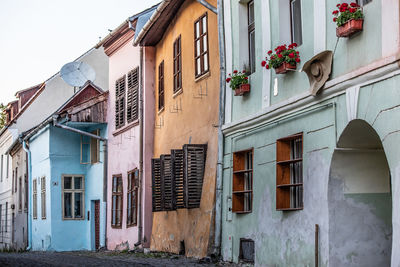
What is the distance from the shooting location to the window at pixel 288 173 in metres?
11.5

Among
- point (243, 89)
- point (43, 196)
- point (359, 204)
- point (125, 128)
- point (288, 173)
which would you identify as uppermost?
point (243, 89)

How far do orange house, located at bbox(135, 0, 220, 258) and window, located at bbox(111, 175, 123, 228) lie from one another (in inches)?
145

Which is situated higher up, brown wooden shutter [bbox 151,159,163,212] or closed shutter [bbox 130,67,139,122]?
closed shutter [bbox 130,67,139,122]

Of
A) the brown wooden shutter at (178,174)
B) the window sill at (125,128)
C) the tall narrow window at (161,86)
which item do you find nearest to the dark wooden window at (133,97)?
the window sill at (125,128)

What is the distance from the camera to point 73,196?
2744 centimetres

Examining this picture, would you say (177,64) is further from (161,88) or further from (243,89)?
(243,89)

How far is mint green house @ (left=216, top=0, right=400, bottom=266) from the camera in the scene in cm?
889

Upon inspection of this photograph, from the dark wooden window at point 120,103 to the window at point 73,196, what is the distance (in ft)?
15.3

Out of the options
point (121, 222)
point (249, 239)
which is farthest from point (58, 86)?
point (249, 239)

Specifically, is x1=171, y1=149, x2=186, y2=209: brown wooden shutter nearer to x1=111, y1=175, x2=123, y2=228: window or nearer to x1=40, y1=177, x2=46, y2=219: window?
x1=111, y1=175, x2=123, y2=228: window

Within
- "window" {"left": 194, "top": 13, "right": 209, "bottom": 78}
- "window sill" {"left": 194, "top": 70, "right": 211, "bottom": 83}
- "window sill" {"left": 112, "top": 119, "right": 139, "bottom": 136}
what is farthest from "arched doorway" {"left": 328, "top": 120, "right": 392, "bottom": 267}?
"window sill" {"left": 112, "top": 119, "right": 139, "bottom": 136}

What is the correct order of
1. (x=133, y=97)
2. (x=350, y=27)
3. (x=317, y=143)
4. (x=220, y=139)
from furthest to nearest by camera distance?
(x=133, y=97), (x=220, y=139), (x=317, y=143), (x=350, y=27)

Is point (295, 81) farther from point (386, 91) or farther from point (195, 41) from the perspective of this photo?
point (195, 41)

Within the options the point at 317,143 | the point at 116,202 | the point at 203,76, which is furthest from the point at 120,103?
the point at 317,143
